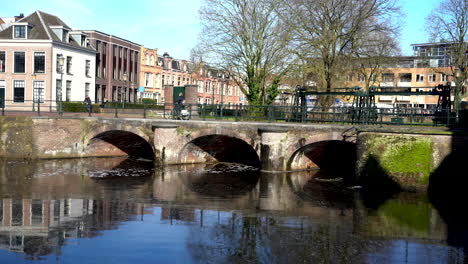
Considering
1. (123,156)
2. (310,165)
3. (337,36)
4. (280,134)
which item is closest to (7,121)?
(123,156)

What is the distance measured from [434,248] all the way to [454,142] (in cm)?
797

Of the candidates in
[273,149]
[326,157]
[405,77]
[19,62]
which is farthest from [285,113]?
[405,77]

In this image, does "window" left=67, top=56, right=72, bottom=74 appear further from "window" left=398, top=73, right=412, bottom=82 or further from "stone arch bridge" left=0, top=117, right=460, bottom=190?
"window" left=398, top=73, right=412, bottom=82

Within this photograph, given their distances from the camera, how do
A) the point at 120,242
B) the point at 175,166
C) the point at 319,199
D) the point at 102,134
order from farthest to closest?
the point at 102,134
the point at 175,166
the point at 319,199
the point at 120,242

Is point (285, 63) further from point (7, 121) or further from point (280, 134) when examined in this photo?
point (7, 121)

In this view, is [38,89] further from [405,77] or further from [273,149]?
[405,77]

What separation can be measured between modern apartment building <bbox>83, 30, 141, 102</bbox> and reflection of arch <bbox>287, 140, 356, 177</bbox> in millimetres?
31849

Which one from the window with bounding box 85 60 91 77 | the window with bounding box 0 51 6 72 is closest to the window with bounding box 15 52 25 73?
the window with bounding box 0 51 6 72

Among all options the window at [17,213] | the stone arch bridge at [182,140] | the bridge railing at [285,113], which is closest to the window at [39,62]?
the bridge railing at [285,113]

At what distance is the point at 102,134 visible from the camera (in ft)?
95.3

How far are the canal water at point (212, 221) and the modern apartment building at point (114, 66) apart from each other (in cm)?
3354

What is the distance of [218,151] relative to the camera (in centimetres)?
2995

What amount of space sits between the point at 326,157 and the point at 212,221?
14.7 metres

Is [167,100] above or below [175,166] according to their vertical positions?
above
